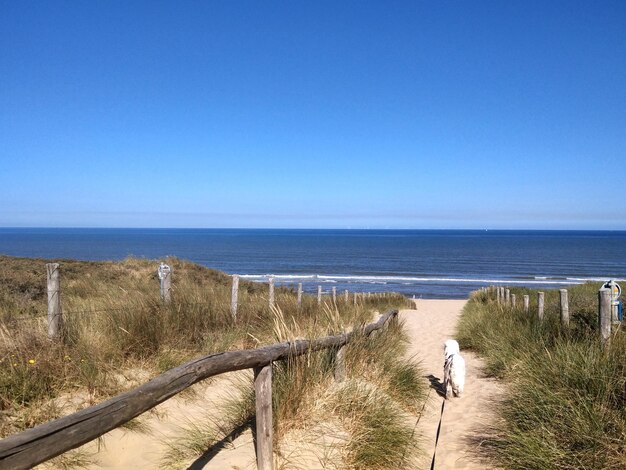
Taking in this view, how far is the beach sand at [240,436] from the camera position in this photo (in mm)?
4742

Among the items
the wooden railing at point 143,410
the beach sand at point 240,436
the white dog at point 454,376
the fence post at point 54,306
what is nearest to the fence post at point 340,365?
the wooden railing at point 143,410

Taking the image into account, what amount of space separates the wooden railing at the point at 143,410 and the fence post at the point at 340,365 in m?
0.41

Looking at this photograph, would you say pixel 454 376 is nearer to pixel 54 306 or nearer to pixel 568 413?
pixel 568 413

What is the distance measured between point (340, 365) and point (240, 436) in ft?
4.99

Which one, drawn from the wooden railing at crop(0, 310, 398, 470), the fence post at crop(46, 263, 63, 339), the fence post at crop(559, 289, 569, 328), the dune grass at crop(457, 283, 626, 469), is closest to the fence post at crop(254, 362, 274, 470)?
the wooden railing at crop(0, 310, 398, 470)

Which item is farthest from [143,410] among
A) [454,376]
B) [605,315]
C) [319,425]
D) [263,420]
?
[605,315]

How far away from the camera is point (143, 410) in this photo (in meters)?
2.94

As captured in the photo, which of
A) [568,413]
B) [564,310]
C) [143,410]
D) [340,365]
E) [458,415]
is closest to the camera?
[143,410]

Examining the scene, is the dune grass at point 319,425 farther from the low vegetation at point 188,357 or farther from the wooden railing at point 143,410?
the wooden railing at point 143,410

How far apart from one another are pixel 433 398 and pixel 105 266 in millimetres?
20967

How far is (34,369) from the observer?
5.59 metres

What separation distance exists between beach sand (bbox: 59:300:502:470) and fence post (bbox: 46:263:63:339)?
1870 mm

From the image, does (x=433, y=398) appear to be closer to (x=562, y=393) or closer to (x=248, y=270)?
(x=562, y=393)

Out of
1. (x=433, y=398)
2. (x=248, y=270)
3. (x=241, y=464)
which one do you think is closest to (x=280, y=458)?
(x=241, y=464)
